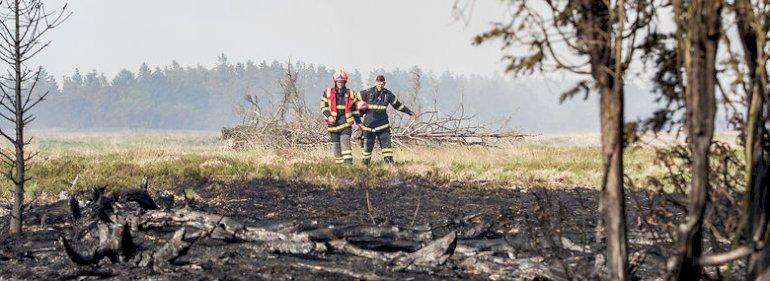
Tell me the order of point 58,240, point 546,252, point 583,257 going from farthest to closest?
point 58,240
point 546,252
point 583,257

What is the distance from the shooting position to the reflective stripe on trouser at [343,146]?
55.3 feet

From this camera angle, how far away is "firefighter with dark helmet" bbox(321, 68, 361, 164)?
54.7 feet

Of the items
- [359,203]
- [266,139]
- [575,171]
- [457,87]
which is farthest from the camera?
[457,87]

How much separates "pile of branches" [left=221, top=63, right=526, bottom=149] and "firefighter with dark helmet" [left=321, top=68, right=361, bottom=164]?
Result: 16.6 ft

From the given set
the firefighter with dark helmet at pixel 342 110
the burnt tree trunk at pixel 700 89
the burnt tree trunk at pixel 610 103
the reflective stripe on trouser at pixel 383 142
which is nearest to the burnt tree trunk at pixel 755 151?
the burnt tree trunk at pixel 700 89

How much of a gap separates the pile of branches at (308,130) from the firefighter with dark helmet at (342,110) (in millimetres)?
5074

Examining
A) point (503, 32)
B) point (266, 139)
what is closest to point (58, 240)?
point (503, 32)

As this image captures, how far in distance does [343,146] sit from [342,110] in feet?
2.39

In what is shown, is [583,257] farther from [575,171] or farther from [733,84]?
[575,171]

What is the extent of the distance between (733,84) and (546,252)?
3.47m

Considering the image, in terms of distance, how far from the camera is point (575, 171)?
1652 centimetres

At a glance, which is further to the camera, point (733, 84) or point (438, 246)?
point (438, 246)

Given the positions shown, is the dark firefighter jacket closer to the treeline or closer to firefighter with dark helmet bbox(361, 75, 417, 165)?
firefighter with dark helmet bbox(361, 75, 417, 165)

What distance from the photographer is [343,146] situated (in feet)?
55.6
